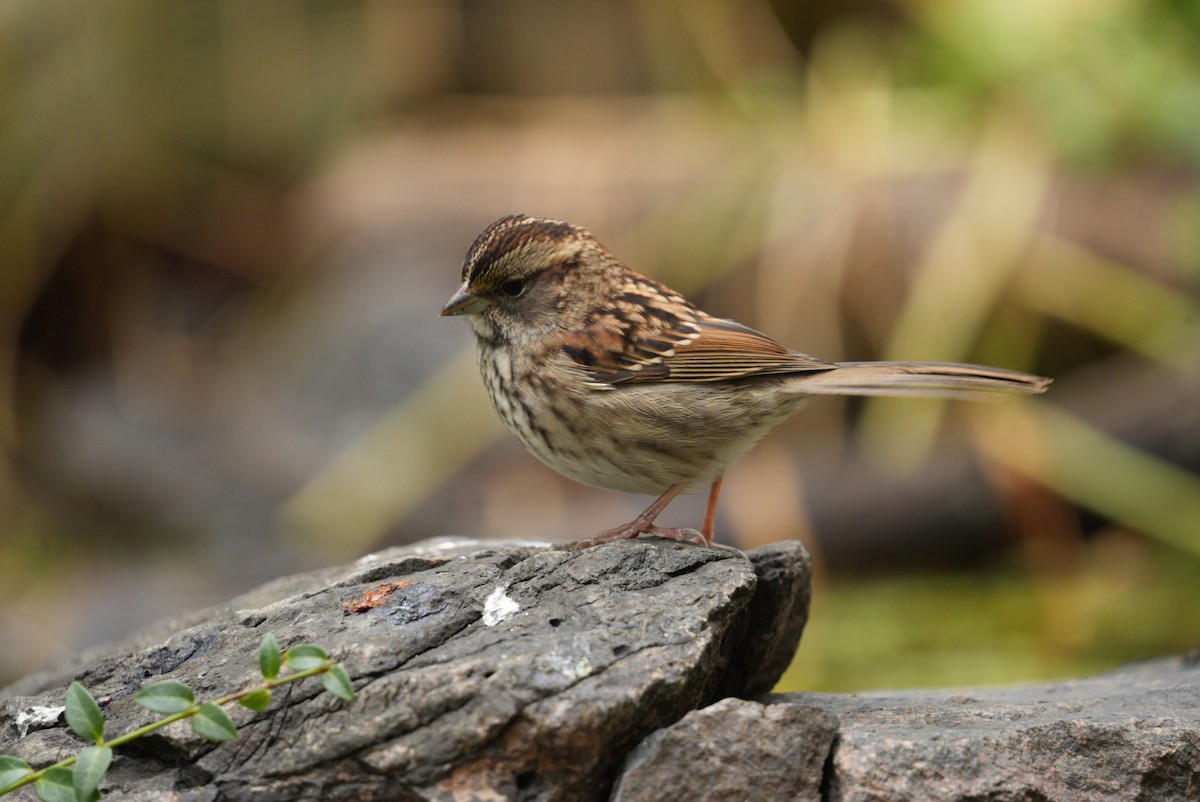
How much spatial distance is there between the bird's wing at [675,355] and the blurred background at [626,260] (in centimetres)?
191

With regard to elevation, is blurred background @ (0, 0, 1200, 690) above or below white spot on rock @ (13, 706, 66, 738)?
above

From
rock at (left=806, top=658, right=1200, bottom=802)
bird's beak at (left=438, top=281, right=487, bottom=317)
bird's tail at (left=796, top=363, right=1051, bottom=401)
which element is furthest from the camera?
bird's beak at (left=438, top=281, right=487, bottom=317)

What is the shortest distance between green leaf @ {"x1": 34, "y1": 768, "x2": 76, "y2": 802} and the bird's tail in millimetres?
2253

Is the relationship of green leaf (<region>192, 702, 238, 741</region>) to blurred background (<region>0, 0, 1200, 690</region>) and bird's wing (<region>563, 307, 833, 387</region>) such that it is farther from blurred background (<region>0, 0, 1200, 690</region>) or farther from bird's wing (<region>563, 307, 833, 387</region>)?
blurred background (<region>0, 0, 1200, 690</region>)

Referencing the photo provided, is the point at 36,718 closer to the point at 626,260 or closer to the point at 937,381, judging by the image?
the point at 937,381

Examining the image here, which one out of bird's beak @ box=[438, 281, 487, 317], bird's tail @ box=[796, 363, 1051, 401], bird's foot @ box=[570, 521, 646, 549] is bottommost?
bird's foot @ box=[570, 521, 646, 549]

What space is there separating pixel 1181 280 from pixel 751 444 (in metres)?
4.02

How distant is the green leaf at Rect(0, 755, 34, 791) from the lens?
2.48 metres

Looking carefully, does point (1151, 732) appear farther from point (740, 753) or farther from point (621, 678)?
point (621, 678)

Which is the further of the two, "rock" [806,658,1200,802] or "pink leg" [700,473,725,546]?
"pink leg" [700,473,725,546]

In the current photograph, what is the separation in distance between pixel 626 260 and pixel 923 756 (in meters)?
5.33

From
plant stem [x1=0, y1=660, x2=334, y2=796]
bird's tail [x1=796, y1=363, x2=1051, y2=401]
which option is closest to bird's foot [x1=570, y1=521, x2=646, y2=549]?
bird's tail [x1=796, y1=363, x2=1051, y2=401]

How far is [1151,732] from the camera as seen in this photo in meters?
2.84

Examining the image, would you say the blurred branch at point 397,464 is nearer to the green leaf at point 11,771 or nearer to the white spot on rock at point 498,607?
the white spot on rock at point 498,607
